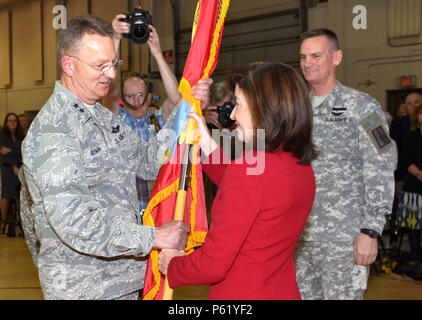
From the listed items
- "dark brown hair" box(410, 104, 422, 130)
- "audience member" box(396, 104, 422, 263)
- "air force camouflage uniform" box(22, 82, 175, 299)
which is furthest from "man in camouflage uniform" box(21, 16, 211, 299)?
"dark brown hair" box(410, 104, 422, 130)

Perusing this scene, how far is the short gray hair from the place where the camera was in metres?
1.66

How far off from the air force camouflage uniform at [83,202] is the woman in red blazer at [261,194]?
1.00 feet

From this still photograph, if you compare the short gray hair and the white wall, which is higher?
the white wall

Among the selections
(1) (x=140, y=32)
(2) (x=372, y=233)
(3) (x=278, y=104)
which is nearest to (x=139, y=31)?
(1) (x=140, y=32)

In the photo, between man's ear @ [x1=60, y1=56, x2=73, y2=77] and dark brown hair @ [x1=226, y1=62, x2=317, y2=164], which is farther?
man's ear @ [x1=60, y1=56, x2=73, y2=77]

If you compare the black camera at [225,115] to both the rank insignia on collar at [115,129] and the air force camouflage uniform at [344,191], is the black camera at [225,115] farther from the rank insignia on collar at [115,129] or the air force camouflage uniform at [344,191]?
the rank insignia on collar at [115,129]

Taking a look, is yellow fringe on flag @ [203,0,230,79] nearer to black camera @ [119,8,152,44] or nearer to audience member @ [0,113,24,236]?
black camera @ [119,8,152,44]

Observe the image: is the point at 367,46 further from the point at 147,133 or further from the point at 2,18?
the point at 2,18

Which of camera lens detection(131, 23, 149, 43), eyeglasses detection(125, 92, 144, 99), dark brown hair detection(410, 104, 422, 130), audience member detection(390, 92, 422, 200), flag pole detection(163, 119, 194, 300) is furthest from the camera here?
audience member detection(390, 92, 422, 200)

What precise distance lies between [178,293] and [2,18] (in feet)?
38.7

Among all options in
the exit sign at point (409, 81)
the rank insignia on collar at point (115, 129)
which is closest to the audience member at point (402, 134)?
the exit sign at point (409, 81)

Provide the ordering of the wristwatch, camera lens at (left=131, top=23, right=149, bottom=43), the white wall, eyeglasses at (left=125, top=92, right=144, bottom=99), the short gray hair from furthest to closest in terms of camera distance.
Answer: the white wall < eyeglasses at (left=125, top=92, right=144, bottom=99) < camera lens at (left=131, top=23, right=149, bottom=43) < the wristwatch < the short gray hair

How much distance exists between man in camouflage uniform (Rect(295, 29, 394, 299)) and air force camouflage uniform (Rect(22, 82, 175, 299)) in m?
1.05

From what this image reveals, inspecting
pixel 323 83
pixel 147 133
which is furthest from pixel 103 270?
pixel 147 133
